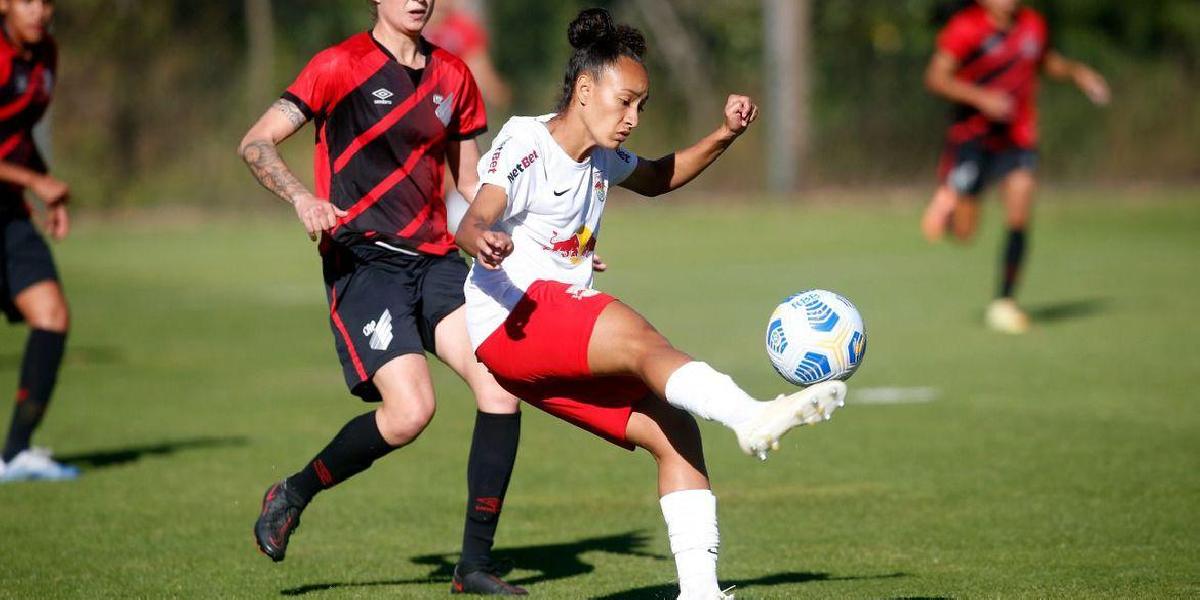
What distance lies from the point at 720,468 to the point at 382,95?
284cm

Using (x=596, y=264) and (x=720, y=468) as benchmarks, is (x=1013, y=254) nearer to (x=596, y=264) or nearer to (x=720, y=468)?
(x=720, y=468)

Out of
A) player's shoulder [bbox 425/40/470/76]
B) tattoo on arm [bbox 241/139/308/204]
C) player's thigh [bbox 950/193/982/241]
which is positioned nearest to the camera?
tattoo on arm [bbox 241/139/308/204]

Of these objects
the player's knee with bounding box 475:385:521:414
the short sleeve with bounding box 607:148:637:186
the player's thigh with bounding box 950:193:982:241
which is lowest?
the player's knee with bounding box 475:385:521:414

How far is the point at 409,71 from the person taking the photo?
5.86 meters

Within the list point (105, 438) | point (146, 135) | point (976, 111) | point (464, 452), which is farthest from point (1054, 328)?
point (146, 135)

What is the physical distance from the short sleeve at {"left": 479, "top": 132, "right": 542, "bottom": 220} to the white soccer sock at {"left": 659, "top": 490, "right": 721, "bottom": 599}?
99 cm

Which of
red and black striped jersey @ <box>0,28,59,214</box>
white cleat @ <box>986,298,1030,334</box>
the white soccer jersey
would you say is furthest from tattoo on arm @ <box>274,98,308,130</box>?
white cleat @ <box>986,298,1030,334</box>

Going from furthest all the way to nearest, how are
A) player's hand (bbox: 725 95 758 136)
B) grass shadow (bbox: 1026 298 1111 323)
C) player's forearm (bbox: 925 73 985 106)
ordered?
grass shadow (bbox: 1026 298 1111 323) < player's forearm (bbox: 925 73 985 106) < player's hand (bbox: 725 95 758 136)

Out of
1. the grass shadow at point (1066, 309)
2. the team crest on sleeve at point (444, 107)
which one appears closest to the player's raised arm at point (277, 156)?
the team crest on sleeve at point (444, 107)

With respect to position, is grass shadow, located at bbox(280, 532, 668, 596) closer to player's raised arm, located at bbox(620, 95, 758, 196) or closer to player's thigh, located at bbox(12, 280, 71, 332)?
player's raised arm, located at bbox(620, 95, 758, 196)

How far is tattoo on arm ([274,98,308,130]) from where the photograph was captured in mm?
5582

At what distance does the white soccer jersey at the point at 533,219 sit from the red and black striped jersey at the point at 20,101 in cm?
384

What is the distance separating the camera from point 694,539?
461 cm

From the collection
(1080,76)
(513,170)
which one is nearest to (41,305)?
(513,170)
